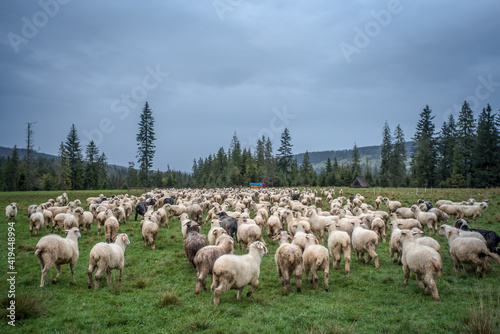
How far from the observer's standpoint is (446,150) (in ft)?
210

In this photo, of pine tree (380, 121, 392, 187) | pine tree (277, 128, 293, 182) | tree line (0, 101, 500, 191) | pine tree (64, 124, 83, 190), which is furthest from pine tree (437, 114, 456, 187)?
pine tree (64, 124, 83, 190)

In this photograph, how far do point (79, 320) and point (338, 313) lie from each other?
631 centimetres

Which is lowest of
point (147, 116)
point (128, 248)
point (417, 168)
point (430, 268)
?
point (128, 248)

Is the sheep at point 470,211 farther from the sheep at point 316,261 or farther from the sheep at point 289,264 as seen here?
the sheep at point 289,264

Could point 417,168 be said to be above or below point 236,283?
above

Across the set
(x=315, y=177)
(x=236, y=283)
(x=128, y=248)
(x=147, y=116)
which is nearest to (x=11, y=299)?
(x=236, y=283)

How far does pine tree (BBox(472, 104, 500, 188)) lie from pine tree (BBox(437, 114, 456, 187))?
738 cm

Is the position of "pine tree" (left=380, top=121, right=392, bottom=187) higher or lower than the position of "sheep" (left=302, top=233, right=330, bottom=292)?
higher

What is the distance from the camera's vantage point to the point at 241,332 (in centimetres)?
618

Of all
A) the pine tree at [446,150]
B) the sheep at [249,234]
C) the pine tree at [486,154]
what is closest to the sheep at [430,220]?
the sheep at [249,234]

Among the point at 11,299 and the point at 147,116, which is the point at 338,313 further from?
the point at 147,116

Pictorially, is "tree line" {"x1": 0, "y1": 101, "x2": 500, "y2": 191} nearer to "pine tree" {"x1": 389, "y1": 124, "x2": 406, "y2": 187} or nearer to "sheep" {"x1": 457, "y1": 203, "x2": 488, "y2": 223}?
"pine tree" {"x1": 389, "y1": 124, "x2": 406, "y2": 187}

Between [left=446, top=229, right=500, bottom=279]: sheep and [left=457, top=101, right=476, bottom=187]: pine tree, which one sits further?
[left=457, top=101, right=476, bottom=187]: pine tree

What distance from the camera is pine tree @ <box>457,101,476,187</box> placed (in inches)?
2173
